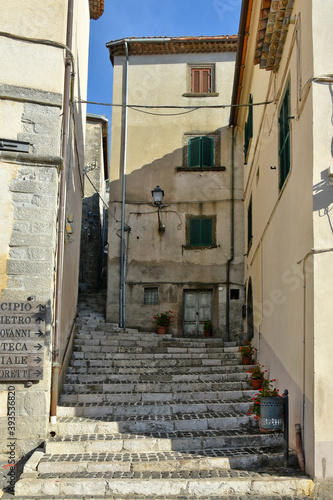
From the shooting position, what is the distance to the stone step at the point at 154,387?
30.0 feet

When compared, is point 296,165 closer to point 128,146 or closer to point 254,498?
point 254,498

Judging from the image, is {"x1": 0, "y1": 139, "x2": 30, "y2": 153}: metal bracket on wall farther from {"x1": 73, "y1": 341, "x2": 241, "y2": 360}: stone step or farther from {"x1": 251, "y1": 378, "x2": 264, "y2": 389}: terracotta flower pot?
{"x1": 251, "y1": 378, "x2": 264, "y2": 389}: terracotta flower pot

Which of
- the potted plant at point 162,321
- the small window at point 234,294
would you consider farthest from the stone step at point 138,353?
the small window at point 234,294

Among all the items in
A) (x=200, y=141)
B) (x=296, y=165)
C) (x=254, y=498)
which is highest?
(x=200, y=141)

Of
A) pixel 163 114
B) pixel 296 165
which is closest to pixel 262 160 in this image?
pixel 296 165

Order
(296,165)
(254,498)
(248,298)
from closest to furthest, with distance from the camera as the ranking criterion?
(254,498)
(296,165)
(248,298)

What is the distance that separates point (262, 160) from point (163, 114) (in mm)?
6708

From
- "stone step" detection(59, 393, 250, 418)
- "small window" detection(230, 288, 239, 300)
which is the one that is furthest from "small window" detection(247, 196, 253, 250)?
"stone step" detection(59, 393, 250, 418)

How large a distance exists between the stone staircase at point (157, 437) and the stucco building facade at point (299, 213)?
0.68 meters

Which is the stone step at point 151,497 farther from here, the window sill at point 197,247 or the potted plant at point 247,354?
the window sill at point 197,247

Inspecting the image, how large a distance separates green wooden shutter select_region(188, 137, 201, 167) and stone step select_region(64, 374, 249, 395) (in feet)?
28.4

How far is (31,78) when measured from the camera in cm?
783

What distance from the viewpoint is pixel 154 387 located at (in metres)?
9.30

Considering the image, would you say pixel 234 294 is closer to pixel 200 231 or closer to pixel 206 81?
pixel 200 231
